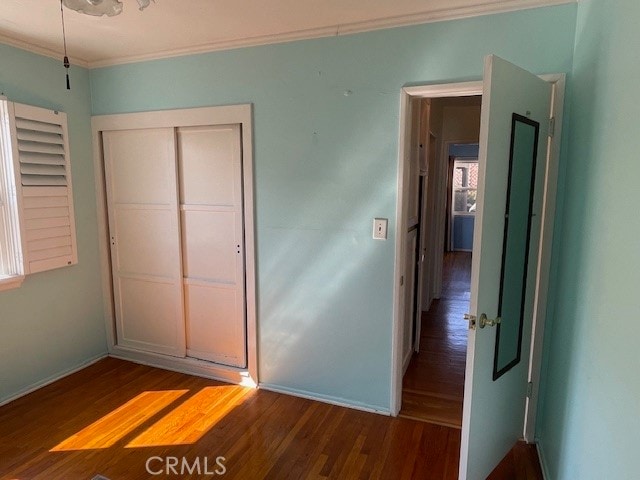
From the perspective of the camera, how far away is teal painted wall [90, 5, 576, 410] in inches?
89.4

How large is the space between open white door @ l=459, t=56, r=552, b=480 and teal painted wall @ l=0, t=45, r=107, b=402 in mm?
2887

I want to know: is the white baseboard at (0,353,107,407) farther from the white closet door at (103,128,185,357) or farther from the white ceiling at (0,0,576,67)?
the white ceiling at (0,0,576,67)

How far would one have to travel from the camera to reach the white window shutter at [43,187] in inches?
103

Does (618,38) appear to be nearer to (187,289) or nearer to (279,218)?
(279,218)

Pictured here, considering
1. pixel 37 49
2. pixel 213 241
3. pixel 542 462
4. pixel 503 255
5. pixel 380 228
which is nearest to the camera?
pixel 503 255

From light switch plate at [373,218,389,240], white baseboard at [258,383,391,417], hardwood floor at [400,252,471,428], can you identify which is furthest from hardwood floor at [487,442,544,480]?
light switch plate at [373,218,389,240]

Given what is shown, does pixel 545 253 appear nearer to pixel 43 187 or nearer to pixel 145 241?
pixel 145 241

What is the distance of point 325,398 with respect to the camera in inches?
107

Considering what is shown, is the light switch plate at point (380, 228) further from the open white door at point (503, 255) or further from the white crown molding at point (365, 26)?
the white crown molding at point (365, 26)

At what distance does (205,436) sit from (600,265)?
2.20 m

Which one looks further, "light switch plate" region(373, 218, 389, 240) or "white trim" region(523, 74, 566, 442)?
"light switch plate" region(373, 218, 389, 240)

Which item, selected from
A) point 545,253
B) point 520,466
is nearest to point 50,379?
point 520,466

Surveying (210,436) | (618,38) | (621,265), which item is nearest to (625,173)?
(621,265)

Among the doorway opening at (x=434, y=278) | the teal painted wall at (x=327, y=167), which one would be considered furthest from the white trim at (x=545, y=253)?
the doorway opening at (x=434, y=278)
